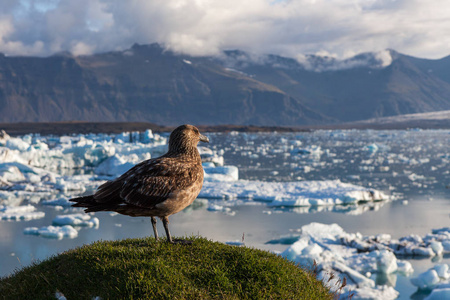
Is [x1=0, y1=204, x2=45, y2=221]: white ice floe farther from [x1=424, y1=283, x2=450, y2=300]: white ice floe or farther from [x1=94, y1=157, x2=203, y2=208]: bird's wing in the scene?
[x1=94, y1=157, x2=203, y2=208]: bird's wing

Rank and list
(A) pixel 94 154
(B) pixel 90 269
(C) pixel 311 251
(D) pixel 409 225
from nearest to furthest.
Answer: (B) pixel 90 269
(C) pixel 311 251
(D) pixel 409 225
(A) pixel 94 154

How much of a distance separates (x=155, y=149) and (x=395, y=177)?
27.3 meters

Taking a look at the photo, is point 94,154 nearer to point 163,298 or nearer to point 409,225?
point 409,225

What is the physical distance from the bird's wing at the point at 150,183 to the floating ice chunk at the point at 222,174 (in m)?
34.2

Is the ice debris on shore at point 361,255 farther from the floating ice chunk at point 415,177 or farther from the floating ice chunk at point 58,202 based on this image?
the floating ice chunk at point 415,177

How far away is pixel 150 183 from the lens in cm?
598

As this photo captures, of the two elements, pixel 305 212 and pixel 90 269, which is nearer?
pixel 90 269

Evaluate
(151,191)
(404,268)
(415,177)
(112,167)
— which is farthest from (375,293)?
(112,167)

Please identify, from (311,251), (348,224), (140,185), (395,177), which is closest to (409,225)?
(348,224)

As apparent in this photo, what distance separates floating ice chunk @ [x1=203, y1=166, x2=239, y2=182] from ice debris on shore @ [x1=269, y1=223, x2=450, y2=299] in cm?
1720

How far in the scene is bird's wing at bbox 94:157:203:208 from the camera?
594cm

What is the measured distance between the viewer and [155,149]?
54188 millimetres

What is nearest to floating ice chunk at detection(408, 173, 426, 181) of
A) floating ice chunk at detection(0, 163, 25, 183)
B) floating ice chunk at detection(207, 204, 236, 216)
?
floating ice chunk at detection(207, 204, 236, 216)

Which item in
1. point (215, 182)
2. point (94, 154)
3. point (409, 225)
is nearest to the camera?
point (409, 225)
